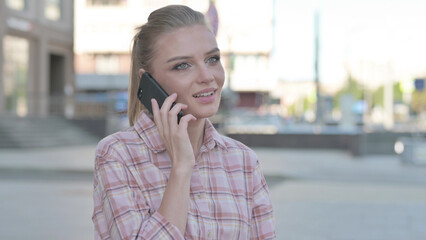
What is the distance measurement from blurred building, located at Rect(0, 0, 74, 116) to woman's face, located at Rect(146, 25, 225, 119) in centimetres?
2912

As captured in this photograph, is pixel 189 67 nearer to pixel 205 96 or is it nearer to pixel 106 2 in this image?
pixel 205 96

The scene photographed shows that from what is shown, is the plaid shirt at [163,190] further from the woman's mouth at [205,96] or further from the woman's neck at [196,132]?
the woman's mouth at [205,96]

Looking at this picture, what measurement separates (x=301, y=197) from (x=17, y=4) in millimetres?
24129

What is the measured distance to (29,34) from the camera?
32.1 meters

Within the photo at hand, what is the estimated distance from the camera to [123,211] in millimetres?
1811

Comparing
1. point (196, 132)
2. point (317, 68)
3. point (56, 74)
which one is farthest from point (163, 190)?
point (56, 74)

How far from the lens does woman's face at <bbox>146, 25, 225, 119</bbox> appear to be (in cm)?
192

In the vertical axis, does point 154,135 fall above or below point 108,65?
below

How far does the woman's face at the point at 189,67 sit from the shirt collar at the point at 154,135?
124 millimetres

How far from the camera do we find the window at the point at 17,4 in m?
30.3

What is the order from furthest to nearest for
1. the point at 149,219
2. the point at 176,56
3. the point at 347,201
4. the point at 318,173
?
the point at 318,173
the point at 347,201
the point at 176,56
the point at 149,219

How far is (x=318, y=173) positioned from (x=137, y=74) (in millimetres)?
13206

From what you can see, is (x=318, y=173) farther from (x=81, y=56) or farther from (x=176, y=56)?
(x=81, y=56)

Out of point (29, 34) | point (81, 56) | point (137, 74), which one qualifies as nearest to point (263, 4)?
point (81, 56)
